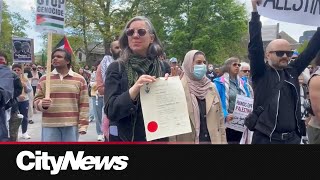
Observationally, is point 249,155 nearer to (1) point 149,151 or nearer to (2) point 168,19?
(1) point 149,151

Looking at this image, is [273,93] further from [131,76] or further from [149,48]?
[131,76]

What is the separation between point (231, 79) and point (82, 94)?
1.97 metres

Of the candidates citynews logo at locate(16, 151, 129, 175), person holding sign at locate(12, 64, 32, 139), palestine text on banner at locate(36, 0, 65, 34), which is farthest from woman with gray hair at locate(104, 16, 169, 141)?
person holding sign at locate(12, 64, 32, 139)

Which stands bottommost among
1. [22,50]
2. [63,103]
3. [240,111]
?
[240,111]

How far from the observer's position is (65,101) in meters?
5.40

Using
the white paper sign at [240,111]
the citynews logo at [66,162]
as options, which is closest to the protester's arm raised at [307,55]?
the white paper sign at [240,111]

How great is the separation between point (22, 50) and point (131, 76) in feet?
20.4

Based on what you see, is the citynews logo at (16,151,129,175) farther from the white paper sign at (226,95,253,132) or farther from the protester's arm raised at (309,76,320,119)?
the white paper sign at (226,95,253,132)

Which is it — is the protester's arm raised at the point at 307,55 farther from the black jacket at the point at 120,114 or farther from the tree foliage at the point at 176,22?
the tree foliage at the point at 176,22

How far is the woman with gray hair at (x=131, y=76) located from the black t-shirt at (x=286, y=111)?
1.07m

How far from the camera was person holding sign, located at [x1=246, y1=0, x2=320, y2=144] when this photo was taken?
153 inches

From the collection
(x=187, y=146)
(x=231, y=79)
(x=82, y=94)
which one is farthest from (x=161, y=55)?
(x=231, y=79)

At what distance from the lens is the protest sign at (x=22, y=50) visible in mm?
9016

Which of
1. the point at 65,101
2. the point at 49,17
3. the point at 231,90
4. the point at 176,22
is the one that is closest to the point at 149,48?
the point at 49,17
